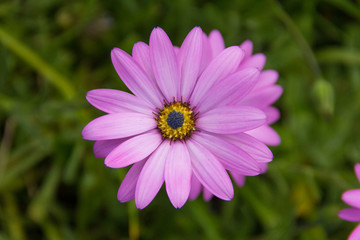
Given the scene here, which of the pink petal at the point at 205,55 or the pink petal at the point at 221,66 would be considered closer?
the pink petal at the point at 221,66

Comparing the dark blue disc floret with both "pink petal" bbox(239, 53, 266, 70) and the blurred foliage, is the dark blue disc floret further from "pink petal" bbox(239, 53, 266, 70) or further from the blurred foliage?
the blurred foliage

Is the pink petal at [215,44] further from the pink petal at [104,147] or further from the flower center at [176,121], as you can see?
the pink petal at [104,147]

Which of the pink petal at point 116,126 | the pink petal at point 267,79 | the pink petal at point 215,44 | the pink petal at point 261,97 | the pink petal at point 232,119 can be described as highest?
the pink petal at point 215,44

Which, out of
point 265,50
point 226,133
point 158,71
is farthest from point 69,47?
point 226,133

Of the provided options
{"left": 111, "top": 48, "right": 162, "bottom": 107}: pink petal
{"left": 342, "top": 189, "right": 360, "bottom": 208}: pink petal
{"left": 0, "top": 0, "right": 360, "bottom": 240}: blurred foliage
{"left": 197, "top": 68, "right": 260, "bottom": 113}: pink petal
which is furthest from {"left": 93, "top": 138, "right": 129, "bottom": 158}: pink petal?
{"left": 342, "top": 189, "right": 360, "bottom": 208}: pink petal

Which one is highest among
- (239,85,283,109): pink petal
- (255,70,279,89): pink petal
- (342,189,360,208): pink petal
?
(255,70,279,89): pink petal

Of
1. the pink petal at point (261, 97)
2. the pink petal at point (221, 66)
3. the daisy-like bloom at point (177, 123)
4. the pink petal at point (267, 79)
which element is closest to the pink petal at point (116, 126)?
the daisy-like bloom at point (177, 123)

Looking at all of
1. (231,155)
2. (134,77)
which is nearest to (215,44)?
(134,77)

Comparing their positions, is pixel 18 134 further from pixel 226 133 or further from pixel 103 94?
pixel 226 133
